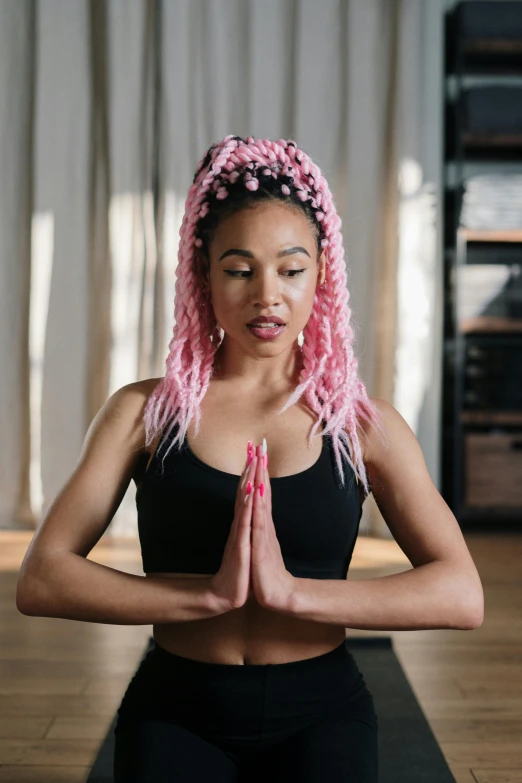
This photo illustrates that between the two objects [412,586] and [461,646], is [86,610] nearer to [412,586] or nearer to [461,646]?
[412,586]

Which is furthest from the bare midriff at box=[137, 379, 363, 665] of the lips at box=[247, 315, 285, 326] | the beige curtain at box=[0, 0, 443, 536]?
the beige curtain at box=[0, 0, 443, 536]

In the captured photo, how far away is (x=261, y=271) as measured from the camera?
105 centimetres

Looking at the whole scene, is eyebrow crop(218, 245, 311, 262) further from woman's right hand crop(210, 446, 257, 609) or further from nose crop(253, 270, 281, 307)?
woman's right hand crop(210, 446, 257, 609)

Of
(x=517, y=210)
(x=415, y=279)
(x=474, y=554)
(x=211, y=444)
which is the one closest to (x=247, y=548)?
(x=211, y=444)

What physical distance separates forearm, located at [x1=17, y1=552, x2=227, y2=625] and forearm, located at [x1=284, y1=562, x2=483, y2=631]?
11 cm

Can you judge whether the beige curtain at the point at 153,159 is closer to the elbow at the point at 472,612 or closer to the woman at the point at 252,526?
the woman at the point at 252,526

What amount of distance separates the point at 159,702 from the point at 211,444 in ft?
1.04

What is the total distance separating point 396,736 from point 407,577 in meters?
0.73

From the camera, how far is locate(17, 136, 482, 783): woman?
100cm

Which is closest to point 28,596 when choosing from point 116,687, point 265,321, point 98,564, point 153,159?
point 98,564

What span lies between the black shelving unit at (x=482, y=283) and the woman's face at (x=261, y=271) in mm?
2662

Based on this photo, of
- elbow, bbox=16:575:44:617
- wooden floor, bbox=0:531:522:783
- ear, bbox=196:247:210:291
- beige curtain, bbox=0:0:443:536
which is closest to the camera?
elbow, bbox=16:575:44:617

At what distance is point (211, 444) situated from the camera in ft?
3.59

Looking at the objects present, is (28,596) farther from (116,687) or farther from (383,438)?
(116,687)
